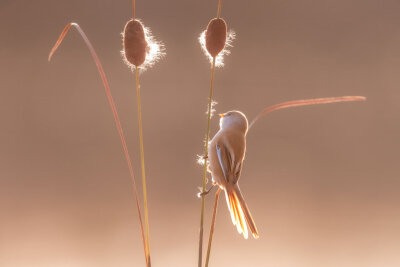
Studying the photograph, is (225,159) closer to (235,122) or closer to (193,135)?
(235,122)

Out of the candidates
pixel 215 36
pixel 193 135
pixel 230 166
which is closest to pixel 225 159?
pixel 230 166

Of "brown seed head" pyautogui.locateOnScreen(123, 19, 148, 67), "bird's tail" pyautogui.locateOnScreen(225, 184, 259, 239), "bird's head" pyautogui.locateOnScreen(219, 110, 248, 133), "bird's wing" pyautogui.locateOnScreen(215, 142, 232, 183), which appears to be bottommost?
"bird's tail" pyautogui.locateOnScreen(225, 184, 259, 239)

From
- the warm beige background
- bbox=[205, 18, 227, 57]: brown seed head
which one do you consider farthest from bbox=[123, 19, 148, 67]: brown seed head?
the warm beige background

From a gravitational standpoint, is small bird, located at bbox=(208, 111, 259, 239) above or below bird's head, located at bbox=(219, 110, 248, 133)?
below

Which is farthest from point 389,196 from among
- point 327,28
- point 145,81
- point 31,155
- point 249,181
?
point 31,155

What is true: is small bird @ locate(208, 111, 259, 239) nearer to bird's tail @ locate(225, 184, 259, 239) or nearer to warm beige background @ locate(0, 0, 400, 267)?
bird's tail @ locate(225, 184, 259, 239)

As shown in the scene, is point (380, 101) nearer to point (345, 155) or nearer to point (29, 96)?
point (345, 155)
